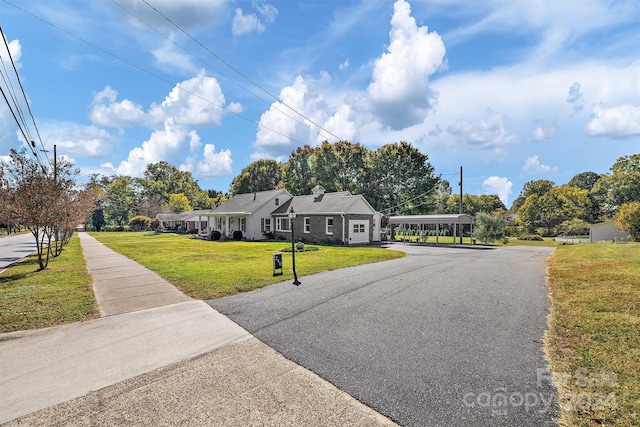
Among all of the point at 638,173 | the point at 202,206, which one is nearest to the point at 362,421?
the point at 638,173

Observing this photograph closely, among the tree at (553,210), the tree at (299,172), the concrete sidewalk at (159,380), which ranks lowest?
the concrete sidewalk at (159,380)

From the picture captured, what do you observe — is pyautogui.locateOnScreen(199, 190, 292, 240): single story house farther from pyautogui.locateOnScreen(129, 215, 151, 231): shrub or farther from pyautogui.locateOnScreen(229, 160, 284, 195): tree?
pyautogui.locateOnScreen(129, 215, 151, 231): shrub

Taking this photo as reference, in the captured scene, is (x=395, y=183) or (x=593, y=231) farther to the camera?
(x=395, y=183)

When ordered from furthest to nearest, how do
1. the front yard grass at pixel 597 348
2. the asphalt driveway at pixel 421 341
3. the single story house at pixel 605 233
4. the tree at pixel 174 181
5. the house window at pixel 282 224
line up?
1. the tree at pixel 174 181
2. the house window at pixel 282 224
3. the single story house at pixel 605 233
4. the asphalt driveway at pixel 421 341
5. the front yard grass at pixel 597 348

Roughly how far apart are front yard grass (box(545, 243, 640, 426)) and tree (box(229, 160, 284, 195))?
Result: 195 feet

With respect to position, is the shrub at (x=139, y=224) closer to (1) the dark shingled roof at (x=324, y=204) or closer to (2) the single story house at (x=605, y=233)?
(1) the dark shingled roof at (x=324, y=204)

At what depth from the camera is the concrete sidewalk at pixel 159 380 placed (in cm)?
340

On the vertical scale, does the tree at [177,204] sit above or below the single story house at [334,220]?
above

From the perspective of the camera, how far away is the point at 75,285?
9.88m

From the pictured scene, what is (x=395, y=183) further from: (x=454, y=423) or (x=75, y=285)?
(x=454, y=423)

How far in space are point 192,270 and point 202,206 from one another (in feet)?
254

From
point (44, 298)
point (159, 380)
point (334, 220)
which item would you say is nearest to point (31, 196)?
point (44, 298)

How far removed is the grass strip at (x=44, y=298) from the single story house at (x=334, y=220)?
632 inches

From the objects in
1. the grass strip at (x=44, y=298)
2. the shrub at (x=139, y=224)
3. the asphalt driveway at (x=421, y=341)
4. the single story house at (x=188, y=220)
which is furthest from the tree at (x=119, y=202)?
the asphalt driveway at (x=421, y=341)
